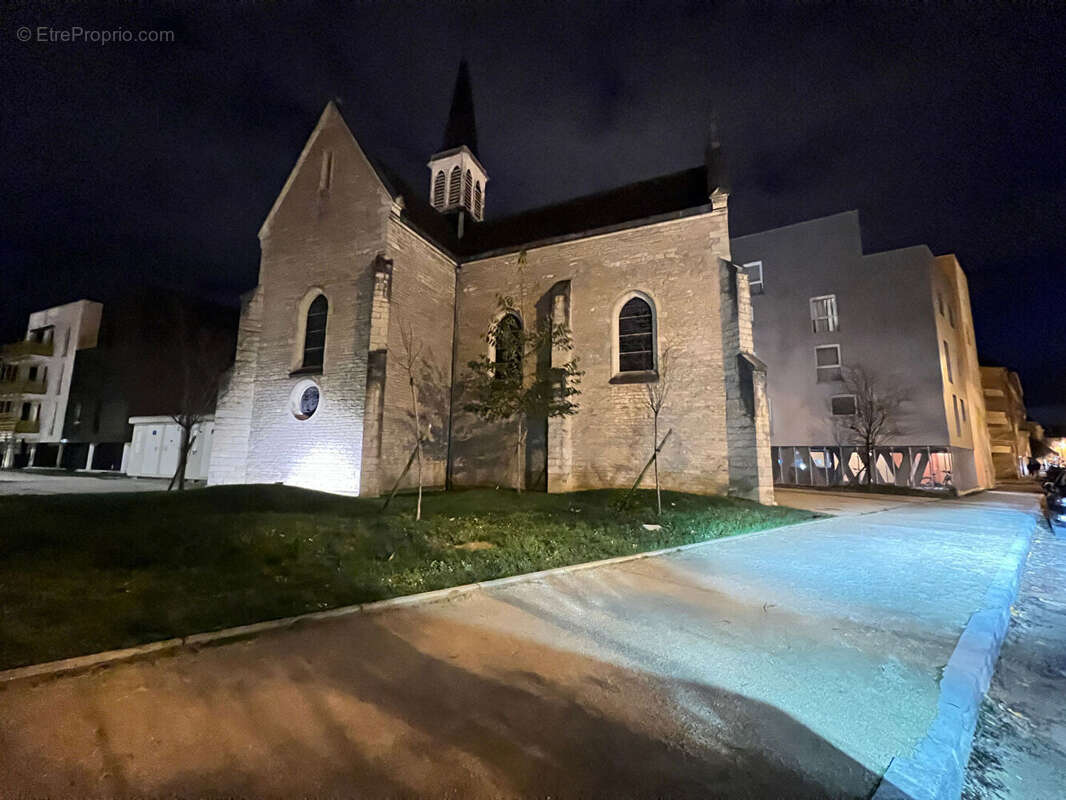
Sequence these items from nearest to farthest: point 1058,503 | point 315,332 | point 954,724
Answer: point 954,724, point 1058,503, point 315,332

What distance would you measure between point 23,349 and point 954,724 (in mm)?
44983

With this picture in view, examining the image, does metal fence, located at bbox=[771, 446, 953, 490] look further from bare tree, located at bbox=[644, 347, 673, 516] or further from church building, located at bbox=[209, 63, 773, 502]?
bare tree, located at bbox=[644, 347, 673, 516]

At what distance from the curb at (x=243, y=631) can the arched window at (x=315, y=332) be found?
1173cm

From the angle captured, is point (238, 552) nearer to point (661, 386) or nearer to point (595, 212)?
point (661, 386)

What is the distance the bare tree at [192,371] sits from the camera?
13.1m

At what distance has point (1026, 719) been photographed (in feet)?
10.5

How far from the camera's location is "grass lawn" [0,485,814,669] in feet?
13.1

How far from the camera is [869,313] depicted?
80.3 ft

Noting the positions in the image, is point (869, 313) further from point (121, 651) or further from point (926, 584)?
point (121, 651)

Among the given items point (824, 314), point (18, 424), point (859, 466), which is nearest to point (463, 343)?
point (824, 314)

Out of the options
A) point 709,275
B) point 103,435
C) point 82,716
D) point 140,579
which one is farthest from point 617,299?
point 103,435

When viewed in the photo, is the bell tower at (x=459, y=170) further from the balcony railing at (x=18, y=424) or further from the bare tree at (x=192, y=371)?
the balcony railing at (x=18, y=424)

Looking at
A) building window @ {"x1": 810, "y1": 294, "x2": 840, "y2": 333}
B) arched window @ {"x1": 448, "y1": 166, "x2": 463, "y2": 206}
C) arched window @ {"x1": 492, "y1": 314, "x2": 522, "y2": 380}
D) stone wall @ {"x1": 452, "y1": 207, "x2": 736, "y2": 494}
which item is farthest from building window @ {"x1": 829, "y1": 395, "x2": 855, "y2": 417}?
arched window @ {"x1": 448, "y1": 166, "x2": 463, "y2": 206}

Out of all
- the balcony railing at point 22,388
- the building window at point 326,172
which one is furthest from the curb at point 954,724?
the balcony railing at point 22,388
